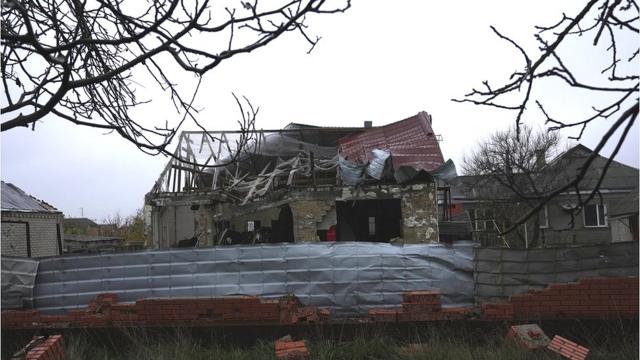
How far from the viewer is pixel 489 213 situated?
30219 millimetres

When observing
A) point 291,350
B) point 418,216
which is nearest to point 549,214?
point 418,216

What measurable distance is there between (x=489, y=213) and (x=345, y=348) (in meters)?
25.7

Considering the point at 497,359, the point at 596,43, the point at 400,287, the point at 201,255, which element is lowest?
the point at 497,359

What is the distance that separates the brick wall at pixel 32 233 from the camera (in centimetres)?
1750

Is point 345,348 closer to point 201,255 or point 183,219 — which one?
point 201,255

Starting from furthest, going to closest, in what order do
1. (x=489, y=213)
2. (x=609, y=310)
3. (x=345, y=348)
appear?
(x=489, y=213), (x=609, y=310), (x=345, y=348)

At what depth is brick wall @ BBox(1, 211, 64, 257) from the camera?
17500 millimetres

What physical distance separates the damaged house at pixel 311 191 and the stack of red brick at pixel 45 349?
28.1 feet

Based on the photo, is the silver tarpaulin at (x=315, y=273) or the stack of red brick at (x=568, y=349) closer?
the stack of red brick at (x=568, y=349)

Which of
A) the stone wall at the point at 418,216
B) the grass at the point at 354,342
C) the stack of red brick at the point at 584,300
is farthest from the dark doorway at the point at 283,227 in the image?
the stack of red brick at the point at 584,300

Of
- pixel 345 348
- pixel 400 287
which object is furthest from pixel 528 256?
pixel 345 348

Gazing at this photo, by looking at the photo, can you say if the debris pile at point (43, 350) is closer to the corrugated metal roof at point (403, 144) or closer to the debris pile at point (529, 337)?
the debris pile at point (529, 337)

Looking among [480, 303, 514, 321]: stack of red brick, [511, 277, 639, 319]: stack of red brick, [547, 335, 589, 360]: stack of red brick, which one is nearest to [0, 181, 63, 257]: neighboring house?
[480, 303, 514, 321]: stack of red brick

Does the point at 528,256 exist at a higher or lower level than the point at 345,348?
higher
